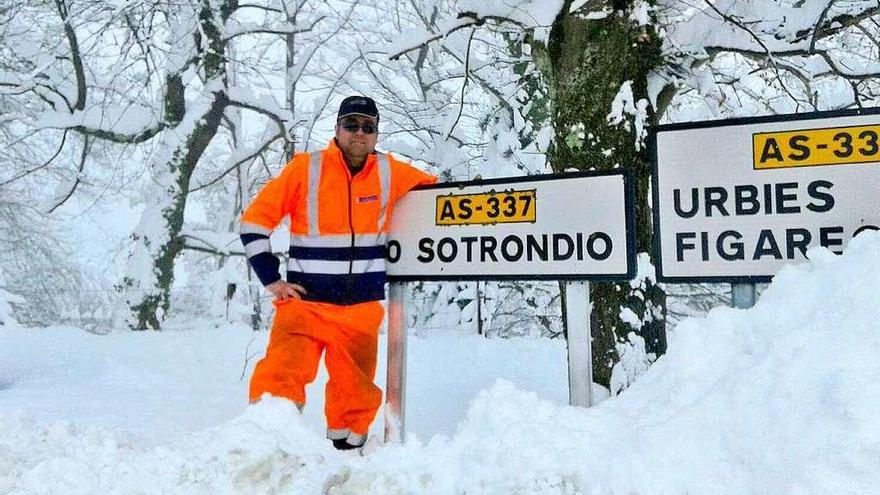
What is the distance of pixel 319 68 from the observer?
10828mm

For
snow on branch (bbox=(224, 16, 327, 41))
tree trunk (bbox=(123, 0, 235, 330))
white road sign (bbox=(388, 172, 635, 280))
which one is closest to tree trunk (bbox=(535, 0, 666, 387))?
white road sign (bbox=(388, 172, 635, 280))

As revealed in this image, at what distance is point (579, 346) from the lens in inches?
109

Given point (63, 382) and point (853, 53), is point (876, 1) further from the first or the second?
point (63, 382)

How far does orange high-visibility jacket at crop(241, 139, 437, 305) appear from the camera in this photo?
315cm

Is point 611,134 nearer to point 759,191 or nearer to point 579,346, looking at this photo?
point 759,191

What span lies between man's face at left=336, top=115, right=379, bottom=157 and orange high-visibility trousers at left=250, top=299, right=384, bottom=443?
0.75 m

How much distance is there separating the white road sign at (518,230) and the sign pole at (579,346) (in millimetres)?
83

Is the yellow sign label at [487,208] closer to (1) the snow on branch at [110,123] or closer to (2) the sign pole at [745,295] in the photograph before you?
(2) the sign pole at [745,295]

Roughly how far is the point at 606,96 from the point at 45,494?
2.76 meters

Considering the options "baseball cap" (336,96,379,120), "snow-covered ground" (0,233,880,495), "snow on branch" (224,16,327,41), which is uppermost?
"snow on branch" (224,16,327,41)

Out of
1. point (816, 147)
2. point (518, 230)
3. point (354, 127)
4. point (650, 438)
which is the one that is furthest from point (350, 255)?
point (816, 147)

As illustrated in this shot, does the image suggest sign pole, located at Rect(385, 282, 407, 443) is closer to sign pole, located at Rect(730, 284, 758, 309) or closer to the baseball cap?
the baseball cap

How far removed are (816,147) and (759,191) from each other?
0.79 feet

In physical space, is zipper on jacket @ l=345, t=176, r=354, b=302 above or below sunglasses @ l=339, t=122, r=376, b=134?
below
